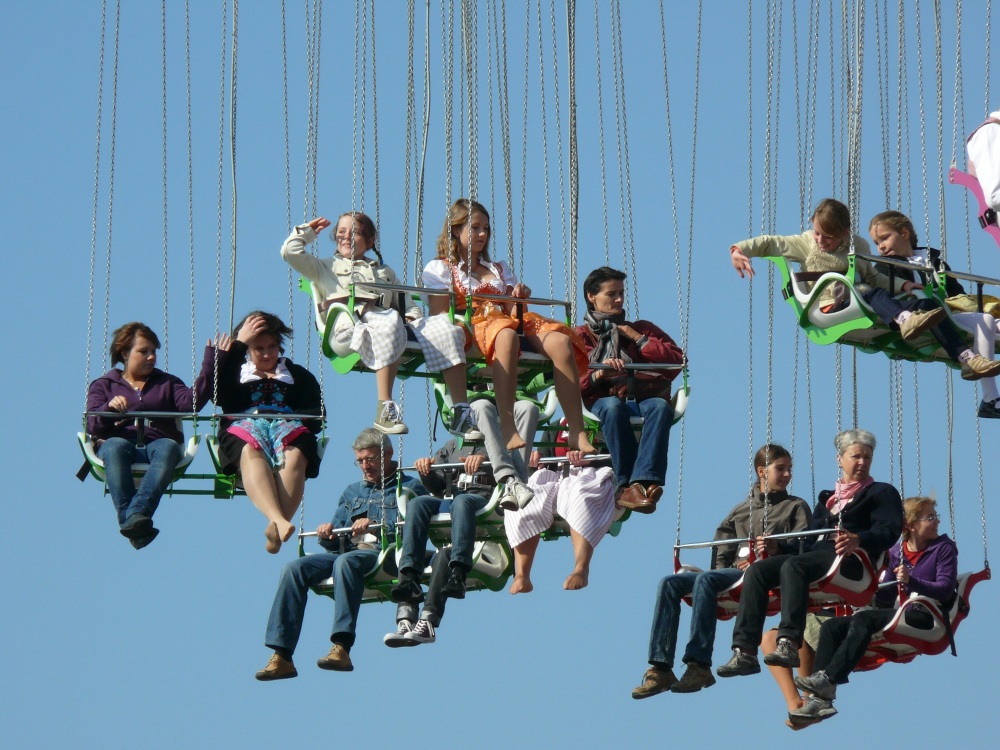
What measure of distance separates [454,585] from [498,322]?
1991mm

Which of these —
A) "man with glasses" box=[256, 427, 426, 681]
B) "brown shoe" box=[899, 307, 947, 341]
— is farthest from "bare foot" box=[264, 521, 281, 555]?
"brown shoe" box=[899, 307, 947, 341]

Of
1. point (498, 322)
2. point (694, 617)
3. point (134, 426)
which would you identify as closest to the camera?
point (694, 617)

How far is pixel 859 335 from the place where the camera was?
22.2 m

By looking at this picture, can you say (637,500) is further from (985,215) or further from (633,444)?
(985,215)

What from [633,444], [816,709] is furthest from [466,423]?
[816,709]

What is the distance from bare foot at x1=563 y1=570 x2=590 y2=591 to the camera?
21.8 metres

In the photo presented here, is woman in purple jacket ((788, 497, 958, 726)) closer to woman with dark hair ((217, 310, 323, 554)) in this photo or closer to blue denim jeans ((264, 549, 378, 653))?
blue denim jeans ((264, 549, 378, 653))

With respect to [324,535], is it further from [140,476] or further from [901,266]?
[901,266]

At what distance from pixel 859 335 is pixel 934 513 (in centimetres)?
153

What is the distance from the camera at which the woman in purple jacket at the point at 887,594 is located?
2095cm

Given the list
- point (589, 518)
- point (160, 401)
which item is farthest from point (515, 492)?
point (160, 401)

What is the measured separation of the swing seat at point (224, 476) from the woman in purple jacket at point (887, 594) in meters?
4.00

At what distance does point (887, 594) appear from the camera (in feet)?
70.4

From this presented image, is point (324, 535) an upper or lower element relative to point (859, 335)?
lower
